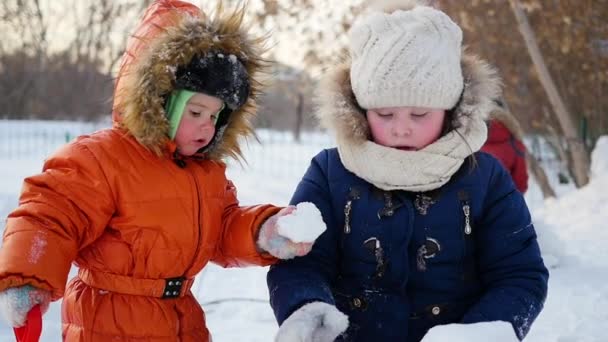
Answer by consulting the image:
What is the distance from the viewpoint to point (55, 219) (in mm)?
1865

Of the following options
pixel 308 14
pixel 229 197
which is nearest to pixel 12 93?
pixel 308 14

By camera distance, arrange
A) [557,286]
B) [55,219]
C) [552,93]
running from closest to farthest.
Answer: [55,219], [557,286], [552,93]

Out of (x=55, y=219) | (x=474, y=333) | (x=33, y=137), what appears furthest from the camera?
(x=33, y=137)

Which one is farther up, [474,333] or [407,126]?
[407,126]

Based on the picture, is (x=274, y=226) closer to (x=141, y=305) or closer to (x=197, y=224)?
(x=197, y=224)

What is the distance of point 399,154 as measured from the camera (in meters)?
2.03

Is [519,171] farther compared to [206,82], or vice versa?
[519,171]

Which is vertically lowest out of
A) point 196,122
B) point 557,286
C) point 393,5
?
point 557,286

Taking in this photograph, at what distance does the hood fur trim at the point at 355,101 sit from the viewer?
210 cm

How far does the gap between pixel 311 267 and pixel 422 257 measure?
1.13 ft

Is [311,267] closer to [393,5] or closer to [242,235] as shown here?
[242,235]

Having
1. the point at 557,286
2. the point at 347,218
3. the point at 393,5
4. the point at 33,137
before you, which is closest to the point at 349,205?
the point at 347,218

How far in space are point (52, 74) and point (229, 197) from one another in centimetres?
2809

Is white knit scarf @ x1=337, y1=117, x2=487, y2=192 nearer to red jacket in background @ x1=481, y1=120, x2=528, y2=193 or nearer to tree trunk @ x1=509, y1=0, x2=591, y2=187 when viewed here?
red jacket in background @ x1=481, y1=120, x2=528, y2=193
